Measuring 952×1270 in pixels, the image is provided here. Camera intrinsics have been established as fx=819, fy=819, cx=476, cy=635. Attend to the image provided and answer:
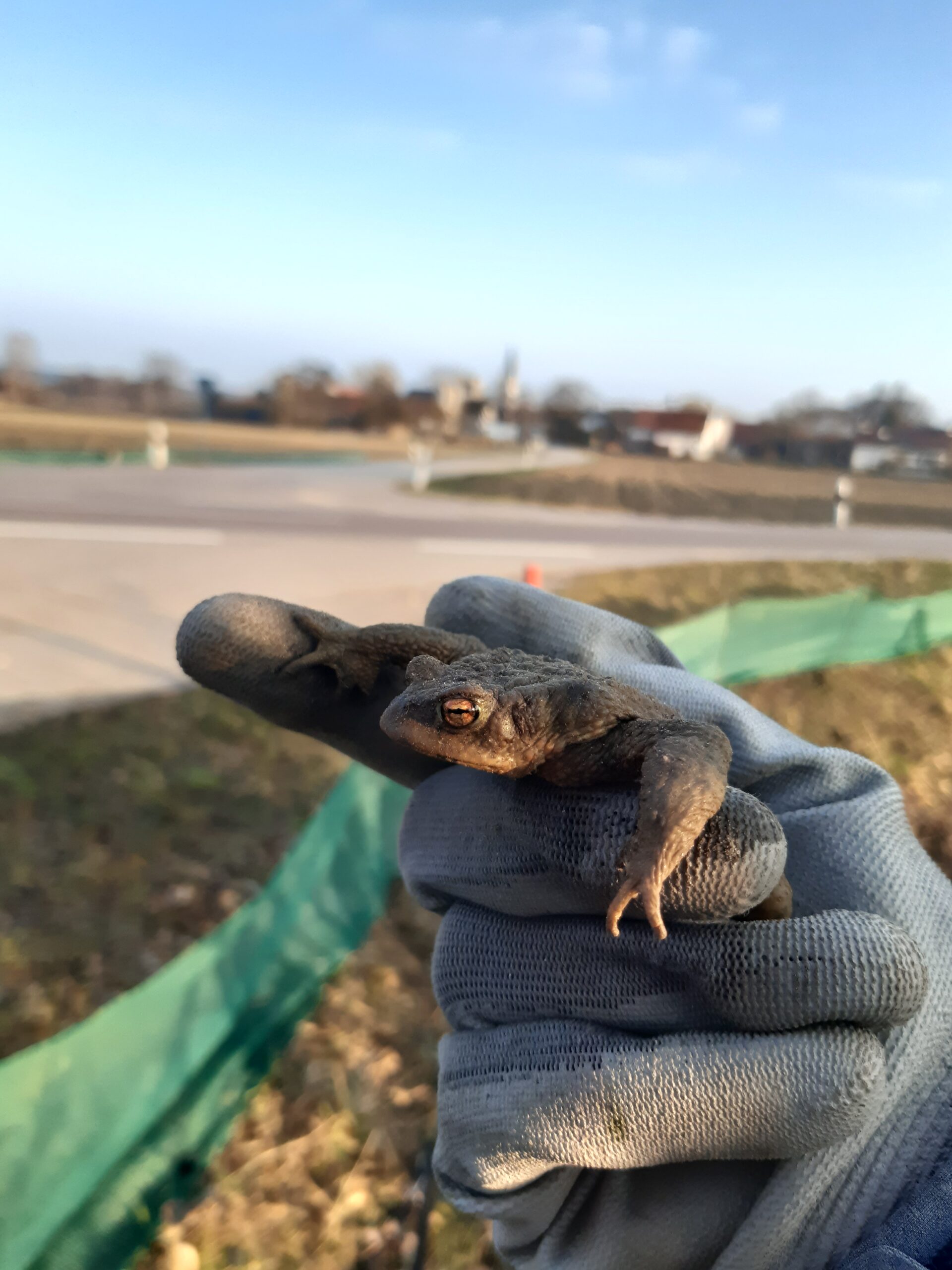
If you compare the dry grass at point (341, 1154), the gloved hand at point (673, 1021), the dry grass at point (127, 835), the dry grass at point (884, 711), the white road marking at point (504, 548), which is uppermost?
the gloved hand at point (673, 1021)

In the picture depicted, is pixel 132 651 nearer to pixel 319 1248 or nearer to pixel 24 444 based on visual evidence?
pixel 319 1248

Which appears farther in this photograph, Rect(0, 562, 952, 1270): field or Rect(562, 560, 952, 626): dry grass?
Rect(562, 560, 952, 626): dry grass

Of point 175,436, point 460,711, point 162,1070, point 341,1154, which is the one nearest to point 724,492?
point 175,436

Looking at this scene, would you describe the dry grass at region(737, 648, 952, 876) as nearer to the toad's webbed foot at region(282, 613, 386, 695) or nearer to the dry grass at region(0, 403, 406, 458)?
the toad's webbed foot at region(282, 613, 386, 695)

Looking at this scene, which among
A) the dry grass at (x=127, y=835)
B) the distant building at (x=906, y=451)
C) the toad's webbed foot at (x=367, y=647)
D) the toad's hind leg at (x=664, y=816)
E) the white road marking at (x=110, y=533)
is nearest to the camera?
the toad's hind leg at (x=664, y=816)

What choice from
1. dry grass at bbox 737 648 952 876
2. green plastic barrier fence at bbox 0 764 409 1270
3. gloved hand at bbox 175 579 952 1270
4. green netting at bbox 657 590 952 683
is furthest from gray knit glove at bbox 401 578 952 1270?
dry grass at bbox 737 648 952 876

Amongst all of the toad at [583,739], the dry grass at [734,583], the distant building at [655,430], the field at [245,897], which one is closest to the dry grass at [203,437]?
the distant building at [655,430]

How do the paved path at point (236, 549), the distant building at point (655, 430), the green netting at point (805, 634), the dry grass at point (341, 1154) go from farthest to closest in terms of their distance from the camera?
1. the distant building at point (655, 430)
2. the paved path at point (236, 549)
3. the green netting at point (805, 634)
4. the dry grass at point (341, 1154)

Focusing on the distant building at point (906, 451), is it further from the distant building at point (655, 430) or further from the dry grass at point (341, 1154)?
the dry grass at point (341, 1154)
